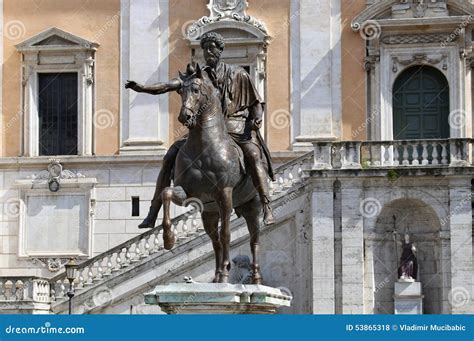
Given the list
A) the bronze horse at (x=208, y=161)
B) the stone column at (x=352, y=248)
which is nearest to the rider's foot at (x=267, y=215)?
the bronze horse at (x=208, y=161)

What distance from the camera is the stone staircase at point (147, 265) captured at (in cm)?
3416

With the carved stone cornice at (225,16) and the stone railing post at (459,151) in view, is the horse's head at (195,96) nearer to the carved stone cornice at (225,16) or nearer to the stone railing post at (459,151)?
the stone railing post at (459,151)

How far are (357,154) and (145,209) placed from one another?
739 centimetres

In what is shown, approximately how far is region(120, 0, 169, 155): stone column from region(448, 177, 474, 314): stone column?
913 centimetres

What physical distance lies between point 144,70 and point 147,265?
7077 mm

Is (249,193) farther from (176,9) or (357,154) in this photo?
(176,9)

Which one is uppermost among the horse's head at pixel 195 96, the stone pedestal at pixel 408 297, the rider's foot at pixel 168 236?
the horse's head at pixel 195 96

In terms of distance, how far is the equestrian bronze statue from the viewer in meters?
17.9

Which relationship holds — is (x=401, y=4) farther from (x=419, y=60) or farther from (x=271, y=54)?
(x=271, y=54)

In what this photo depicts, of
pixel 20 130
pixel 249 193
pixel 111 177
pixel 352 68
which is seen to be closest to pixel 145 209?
pixel 111 177

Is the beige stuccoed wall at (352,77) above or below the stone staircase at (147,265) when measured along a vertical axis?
above

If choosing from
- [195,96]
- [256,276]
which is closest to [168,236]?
[256,276]

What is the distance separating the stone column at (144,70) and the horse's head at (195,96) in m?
20.6

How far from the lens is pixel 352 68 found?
1517 inches
